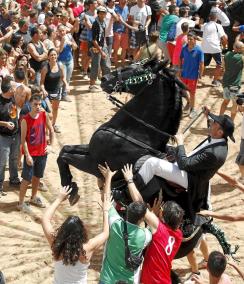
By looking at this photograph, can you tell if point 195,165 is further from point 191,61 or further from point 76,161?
point 191,61

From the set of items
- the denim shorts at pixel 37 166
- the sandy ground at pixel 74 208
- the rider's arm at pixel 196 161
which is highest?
the rider's arm at pixel 196 161

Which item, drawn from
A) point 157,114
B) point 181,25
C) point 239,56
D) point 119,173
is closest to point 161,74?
point 157,114

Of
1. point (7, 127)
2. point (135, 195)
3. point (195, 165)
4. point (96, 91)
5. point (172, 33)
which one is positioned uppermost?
point (195, 165)

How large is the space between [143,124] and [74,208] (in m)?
2.41

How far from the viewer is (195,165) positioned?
594 cm

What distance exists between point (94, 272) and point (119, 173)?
119cm

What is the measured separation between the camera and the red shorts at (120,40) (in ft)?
49.5

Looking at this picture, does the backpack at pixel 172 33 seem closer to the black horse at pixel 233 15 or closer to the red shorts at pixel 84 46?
Result: the red shorts at pixel 84 46

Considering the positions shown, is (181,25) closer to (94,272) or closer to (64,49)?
(64,49)

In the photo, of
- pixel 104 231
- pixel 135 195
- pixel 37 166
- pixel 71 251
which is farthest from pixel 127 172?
pixel 37 166

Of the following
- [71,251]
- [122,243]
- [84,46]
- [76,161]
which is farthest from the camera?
[84,46]

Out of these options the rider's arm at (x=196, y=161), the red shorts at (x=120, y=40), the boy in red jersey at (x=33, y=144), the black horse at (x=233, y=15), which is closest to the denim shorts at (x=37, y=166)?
the boy in red jersey at (x=33, y=144)

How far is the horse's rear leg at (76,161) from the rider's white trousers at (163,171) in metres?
0.71

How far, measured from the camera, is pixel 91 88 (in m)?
13.4
